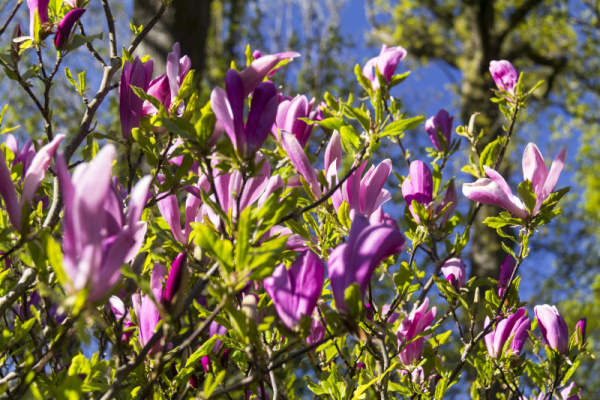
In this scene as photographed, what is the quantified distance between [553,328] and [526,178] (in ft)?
1.23

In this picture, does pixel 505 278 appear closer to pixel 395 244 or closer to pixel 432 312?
pixel 432 312

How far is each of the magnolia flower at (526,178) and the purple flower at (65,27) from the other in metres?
0.75

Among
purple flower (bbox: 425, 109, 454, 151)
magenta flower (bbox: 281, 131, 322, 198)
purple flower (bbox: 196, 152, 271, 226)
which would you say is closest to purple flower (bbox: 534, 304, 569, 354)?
purple flower (bbox: 425, 109, 454, 151)

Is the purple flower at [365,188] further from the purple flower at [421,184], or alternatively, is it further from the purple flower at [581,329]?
the purple flower at [581,329]

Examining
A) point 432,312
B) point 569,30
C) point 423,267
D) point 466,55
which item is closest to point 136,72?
point 432,312

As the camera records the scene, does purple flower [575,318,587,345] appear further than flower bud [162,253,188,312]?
Yes

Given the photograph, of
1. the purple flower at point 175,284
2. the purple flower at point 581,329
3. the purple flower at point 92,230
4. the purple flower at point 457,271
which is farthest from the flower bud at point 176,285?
the purple flower at point 581,329

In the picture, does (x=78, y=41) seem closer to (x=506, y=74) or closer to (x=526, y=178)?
(x=526, y=178)

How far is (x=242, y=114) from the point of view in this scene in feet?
2.09

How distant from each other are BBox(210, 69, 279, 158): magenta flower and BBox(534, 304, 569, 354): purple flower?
0.79m

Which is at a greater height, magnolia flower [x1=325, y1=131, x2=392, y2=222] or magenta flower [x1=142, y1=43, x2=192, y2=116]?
magenta flower [x1=142, y1=43, x2=192, y2=116]

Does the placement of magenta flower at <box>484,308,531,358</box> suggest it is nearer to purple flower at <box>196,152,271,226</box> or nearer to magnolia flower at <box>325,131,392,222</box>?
magnolia flower at <box>325,131,392,222</box>

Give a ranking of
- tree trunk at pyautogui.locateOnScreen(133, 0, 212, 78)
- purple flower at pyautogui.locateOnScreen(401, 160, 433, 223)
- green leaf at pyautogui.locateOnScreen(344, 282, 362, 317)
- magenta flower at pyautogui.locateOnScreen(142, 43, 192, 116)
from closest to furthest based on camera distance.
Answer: green leaf at pyautogui.locateOnScreen(344, 282, 362, 317), magenta flower at pyautogui.locateOnScreen(142, 43, 192, 116), purple flower at pyautogui.locateOnScreen(401, 160, 433, 223), tree trunk at pyautogui.locateOnScreen(133, 0, 212, 78)

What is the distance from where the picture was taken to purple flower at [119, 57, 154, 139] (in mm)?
853
